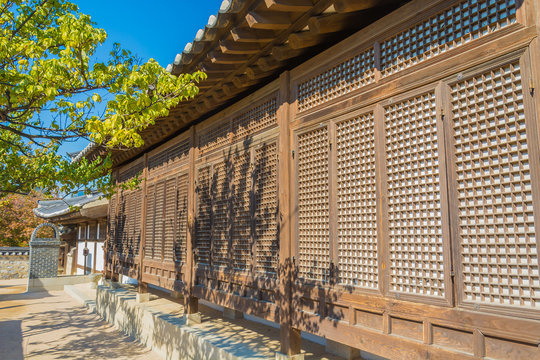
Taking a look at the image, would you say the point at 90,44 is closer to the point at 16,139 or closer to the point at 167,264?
the point at 16,139

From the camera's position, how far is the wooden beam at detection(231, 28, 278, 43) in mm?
4551

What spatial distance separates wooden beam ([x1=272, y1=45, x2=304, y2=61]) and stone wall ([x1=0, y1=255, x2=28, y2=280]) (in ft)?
77.4

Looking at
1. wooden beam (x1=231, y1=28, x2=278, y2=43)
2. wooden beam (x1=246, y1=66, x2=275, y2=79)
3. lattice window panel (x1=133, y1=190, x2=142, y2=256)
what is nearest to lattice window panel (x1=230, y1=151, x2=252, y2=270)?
wooden beam (x1=246, y1=66, x2=275, y2=79)

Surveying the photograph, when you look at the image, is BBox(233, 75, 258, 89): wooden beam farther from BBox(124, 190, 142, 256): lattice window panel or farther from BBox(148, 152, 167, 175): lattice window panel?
BBox(124, 190, 142, 256): lattice window panel

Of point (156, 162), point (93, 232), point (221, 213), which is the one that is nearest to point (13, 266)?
point (93, 232)

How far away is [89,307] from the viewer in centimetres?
1316

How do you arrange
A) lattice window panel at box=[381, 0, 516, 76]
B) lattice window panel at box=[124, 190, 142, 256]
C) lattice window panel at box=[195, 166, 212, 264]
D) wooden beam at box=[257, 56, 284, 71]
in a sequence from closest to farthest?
1. lattice window panel at box=[381, 0, 516, 76]
2. wooden beam at box=[257, 56, 284, 71]
3. lattice window panel at box=[195, 166, 212, 264]
4. lattice window panel at box=[124, 190, 142, 256]

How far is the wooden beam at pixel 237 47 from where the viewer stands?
16.0 feet

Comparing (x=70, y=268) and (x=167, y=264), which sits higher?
(x=167, y=264)

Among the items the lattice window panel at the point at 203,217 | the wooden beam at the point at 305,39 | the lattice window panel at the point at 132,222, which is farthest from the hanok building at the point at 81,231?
the wooden beam at the point at 305,39

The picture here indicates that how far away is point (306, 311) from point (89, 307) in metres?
11.3

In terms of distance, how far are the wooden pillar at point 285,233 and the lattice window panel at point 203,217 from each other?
2216 mm

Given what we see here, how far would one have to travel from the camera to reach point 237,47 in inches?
193

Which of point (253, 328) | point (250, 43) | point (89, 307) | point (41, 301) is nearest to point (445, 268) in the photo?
point (250, 43)
